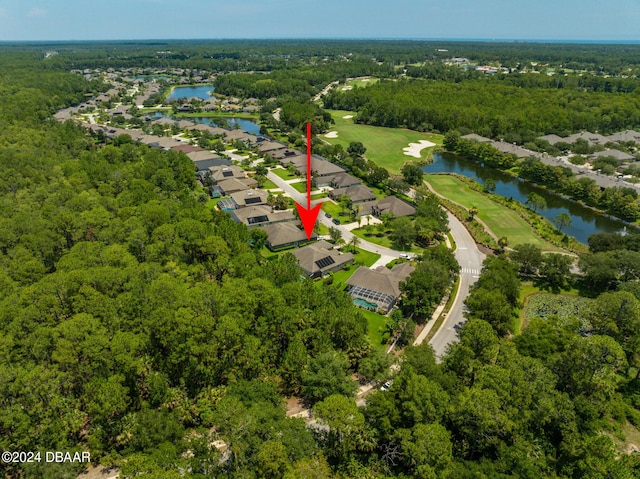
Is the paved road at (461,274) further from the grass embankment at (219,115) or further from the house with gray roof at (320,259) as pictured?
the grass embankment at (219,115)

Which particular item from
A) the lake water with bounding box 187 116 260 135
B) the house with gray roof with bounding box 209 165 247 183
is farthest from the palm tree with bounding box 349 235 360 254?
the lake water with bounding box 187 116 260 135

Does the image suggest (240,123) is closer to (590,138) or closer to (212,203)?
(212,203)

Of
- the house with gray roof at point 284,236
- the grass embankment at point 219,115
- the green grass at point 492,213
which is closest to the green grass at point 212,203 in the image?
the house with gray roof at point 284,236

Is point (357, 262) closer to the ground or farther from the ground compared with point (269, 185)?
closer to the ground

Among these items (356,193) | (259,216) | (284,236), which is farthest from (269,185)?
(284,236)

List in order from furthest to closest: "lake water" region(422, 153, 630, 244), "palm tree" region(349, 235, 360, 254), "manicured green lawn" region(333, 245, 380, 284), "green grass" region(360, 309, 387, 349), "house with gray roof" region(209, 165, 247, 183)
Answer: "house with gray roof" region(209, 165, 247, 183)
"lake water" region(422, 153, 630, 244)
"palm tree" region(349, 235, 360, 254)
"manicured green lawn" region(333, 245, 380, 284)
"green grass" region(360, 309, 387, 349)

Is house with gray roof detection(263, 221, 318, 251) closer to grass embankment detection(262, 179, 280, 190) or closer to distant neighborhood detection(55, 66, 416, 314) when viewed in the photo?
distant neighborhood detection(55, 66, 416, 314)
